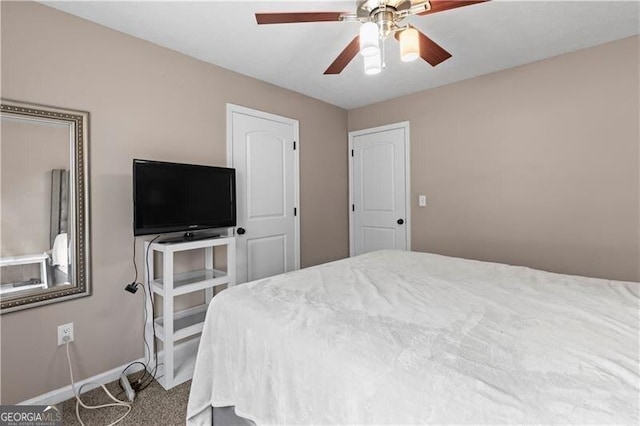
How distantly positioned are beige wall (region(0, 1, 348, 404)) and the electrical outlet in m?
0.03

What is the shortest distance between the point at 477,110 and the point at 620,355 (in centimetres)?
256

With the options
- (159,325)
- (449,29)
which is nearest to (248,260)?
(159,325)

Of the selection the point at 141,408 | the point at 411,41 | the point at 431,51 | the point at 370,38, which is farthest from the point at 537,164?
the point at 141,408

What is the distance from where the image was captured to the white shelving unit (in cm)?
199

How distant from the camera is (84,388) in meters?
1.95

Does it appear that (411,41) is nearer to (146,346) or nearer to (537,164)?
(537,164)

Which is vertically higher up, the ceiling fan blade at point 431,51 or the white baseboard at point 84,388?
the ceiling fan blade at point 431,51

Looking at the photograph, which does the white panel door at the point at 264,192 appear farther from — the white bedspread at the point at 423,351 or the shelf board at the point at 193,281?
the white bedspread at the point at 423,351

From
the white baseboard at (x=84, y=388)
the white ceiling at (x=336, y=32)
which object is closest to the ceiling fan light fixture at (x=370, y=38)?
the white ceiling at (x=336, y=32)

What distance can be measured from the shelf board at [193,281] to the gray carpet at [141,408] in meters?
0.62

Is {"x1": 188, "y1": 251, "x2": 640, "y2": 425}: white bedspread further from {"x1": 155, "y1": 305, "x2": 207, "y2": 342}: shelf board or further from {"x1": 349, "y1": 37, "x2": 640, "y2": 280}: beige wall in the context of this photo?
{"x1": 349, "y1": 37, "x2": 640, "y2": 280}: beige wall

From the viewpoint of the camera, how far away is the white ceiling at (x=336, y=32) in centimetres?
186

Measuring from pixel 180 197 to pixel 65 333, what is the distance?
3.53ft

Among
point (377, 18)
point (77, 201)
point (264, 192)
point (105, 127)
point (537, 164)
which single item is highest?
point (377, 18)
